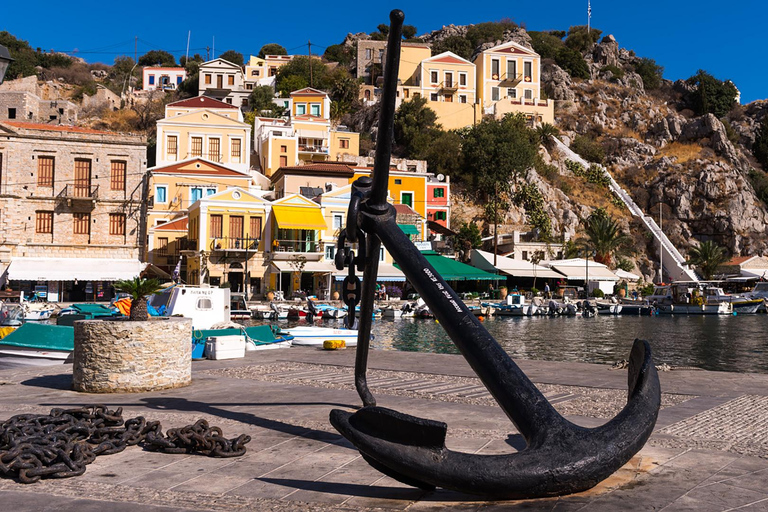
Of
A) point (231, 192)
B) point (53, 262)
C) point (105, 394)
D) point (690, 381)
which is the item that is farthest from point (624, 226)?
point (105, 394)

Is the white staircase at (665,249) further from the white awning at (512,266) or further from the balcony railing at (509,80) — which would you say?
the white awning at (512,266)

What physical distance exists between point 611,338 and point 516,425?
26.9m

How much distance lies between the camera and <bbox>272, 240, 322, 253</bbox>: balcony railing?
44.4 meters

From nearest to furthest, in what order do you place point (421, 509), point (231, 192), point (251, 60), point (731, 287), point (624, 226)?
1. point (421, 509)
2. point (231, 192)
3. point (731, 287)
4. point (624, 226)
5. point (251, 60)

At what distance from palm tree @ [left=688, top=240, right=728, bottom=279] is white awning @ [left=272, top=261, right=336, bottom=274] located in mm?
36659

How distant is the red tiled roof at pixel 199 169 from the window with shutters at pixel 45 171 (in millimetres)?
7402

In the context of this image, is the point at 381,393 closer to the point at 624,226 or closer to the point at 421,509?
the point at 421,509

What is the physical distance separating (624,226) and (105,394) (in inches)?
2472

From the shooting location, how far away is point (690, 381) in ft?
36.0

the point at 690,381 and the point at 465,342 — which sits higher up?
the point at 465,342

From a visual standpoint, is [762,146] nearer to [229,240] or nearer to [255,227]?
[255,227]

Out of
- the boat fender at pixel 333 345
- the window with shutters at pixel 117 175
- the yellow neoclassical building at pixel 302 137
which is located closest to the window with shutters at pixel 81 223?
the window with shutters at pixel 117 175

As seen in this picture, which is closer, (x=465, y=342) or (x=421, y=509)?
(x=421, y=509)

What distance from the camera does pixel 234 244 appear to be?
144 feet
